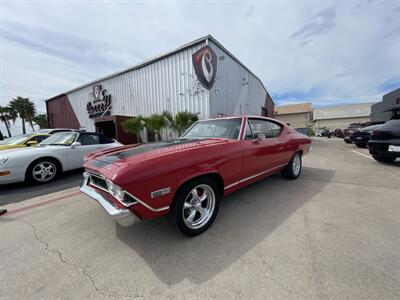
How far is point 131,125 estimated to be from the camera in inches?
465

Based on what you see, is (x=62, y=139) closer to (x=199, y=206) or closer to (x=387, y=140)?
(x=199, y=206)

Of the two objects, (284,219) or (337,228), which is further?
(284,219)

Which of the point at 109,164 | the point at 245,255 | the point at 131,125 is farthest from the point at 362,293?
the point at 131,125

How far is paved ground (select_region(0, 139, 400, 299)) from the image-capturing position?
1.52 metres

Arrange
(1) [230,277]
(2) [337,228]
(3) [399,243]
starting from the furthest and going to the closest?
(2) [337,228] → (3) [399,243] → (1) [230,277]

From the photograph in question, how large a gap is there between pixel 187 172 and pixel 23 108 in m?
49.9

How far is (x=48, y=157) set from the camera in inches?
190

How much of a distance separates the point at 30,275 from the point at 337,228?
11.7ft

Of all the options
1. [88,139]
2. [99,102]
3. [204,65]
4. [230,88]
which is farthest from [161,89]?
[99,102]

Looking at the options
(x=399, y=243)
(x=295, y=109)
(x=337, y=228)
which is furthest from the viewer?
(x=295, y=109)

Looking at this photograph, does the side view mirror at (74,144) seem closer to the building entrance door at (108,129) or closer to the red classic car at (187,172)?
the red classic car at (187,172)

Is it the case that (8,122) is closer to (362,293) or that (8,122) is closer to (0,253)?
(0,253)

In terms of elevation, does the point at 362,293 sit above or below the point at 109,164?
below

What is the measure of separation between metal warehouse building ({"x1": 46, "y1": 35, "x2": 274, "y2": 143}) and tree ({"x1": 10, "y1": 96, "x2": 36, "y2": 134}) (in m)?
26.9
